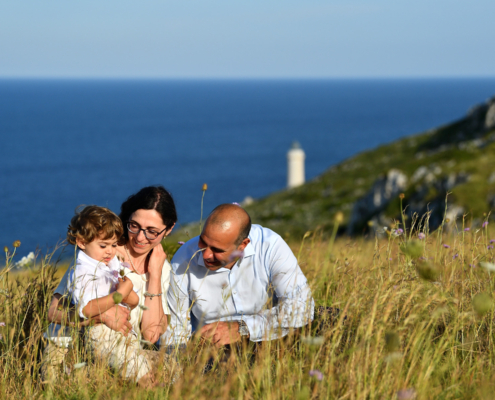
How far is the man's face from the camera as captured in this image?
136 inches

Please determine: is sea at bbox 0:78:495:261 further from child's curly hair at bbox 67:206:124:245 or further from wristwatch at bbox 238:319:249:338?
wristwatch at bbox 238:319:249:338

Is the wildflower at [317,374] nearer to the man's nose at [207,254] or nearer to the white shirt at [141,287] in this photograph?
the man's nose at [207,254]

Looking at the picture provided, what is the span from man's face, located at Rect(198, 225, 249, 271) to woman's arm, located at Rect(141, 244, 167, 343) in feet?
1.61

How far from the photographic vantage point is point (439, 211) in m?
16.5

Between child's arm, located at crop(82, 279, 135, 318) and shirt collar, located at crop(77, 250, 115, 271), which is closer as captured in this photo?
child's arm, located at crop(82, 279, 135, 318)

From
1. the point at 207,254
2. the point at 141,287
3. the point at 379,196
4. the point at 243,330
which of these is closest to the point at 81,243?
the point at 141,287

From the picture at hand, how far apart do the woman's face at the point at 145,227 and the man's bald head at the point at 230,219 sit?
0.56 metres

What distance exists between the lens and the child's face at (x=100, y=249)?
3.70 m

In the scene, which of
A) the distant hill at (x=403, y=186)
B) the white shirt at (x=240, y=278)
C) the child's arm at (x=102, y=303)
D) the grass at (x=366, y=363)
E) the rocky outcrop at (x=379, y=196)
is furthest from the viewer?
the rocky outcrop at (x=379, y=196)

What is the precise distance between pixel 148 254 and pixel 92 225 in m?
0.61

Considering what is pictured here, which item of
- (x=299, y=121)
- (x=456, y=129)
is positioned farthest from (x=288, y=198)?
(x=299, y=121)

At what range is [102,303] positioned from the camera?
10.6 feet

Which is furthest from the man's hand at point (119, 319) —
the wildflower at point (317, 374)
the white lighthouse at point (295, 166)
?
the white lighthouse at point (295, 166)

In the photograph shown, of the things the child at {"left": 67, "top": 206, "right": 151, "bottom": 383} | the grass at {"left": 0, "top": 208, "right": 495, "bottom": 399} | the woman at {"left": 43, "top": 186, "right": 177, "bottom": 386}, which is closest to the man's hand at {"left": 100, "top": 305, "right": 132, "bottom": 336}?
the child at {"left": 67, "top": 206, "right": 151, "bottom": 383}
